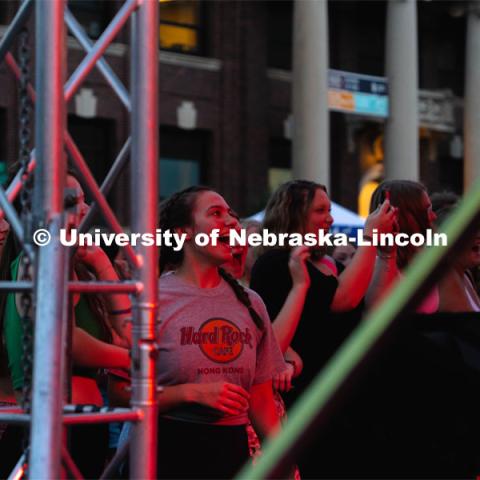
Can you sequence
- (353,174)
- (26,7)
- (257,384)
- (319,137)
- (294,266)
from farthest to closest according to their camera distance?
(353,174) → (319,137) → (294,266) → (257,384) → (26,7)

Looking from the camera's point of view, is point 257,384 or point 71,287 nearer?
point 71,287

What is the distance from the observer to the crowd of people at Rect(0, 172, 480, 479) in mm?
4184

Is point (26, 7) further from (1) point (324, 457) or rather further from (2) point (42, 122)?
(1) point (324, 457)

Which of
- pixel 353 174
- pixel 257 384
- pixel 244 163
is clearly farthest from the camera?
pixel 353 174

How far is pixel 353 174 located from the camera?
27281mm

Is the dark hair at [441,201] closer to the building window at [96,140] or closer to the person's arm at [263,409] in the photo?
the person's arm at [263,409]

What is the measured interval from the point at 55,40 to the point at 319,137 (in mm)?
19644

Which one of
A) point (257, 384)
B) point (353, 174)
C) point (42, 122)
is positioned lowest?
point (257, 384)

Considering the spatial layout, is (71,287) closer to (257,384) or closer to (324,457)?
(324,457)

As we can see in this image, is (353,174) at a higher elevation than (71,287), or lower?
higher

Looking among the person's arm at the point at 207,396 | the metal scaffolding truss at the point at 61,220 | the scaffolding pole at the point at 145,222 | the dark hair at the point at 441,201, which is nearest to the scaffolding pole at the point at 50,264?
the metal scaffolding truss at the point at 61,220

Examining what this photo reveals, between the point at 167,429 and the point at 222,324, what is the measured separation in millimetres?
432

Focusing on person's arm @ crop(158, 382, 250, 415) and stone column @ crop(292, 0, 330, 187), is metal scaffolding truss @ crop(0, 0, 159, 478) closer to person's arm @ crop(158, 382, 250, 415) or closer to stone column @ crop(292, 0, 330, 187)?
person's arm @ crop(158, 382, 250, 415)

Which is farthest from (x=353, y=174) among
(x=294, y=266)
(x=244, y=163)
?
(x=294, y=266)
